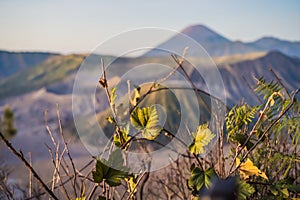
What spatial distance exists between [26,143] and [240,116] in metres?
23.2

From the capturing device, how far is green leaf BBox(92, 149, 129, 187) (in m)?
0.56

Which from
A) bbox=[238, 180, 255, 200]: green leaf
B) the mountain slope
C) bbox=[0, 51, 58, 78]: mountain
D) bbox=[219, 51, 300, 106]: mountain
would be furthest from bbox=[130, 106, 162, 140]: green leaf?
bbox=[0, 51, 58, 78]: mountain

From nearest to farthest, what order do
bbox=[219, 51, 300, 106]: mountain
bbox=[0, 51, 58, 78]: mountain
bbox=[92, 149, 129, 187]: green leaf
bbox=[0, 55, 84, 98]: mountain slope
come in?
1. bbox=[92, 149, 129, 187]: green leaf
2. bbox=[219, 51, 300, 106]: mountain
3. bbox=[0, 55, 84, 98]: mountain slope
4. bbox=[0, 51, 58, 78]: mountain

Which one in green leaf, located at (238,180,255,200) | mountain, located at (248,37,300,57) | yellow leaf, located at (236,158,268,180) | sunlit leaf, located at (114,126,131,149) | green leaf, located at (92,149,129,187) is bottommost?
mountain, located at (248,37,300,57)

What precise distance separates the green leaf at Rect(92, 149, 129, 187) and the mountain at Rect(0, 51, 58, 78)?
65.3 metres

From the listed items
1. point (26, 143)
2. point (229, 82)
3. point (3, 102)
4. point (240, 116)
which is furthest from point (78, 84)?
point (3, 102)

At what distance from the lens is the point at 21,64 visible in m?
65.5

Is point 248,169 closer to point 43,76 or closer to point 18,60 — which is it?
point 43,76

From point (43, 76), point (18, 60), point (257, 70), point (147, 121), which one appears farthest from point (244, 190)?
point (18, 60)

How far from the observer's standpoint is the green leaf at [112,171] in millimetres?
564

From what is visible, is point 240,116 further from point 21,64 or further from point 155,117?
point 21,64

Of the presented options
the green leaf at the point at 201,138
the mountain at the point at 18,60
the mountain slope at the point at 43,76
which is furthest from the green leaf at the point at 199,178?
the mountain at the point at 18,60

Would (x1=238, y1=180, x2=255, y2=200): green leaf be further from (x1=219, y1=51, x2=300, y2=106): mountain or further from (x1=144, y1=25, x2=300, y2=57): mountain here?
(x1=144, y1=25, x2=300, y2=57): mountain

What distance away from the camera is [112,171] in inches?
22.6
